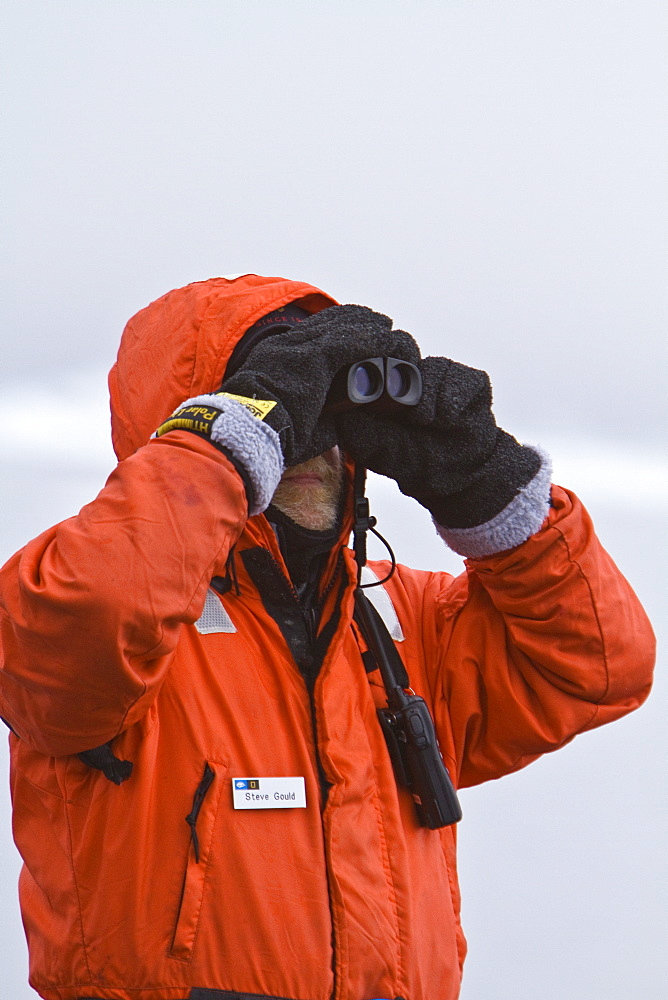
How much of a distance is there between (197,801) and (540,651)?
43 centimetres

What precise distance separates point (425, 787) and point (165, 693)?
29 centimetres

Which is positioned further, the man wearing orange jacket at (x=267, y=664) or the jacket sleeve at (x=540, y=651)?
the jacket sleeve at (x=540, y=651)

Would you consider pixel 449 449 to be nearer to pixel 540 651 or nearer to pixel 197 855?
pixel 540 651

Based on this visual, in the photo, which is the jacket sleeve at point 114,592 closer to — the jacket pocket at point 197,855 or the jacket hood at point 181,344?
the jacket pocket at point 197,855

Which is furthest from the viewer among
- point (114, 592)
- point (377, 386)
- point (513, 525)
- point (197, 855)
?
point (513, 525)

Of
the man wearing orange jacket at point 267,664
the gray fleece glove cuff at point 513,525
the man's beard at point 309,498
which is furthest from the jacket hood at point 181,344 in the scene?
the gray fleece glove cuff at point 513,525

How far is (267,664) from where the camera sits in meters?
1.19

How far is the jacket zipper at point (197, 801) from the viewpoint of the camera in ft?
3.49

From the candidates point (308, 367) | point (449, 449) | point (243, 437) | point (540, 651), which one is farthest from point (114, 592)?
point (540, 651)

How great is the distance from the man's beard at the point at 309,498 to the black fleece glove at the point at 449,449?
0.27ft

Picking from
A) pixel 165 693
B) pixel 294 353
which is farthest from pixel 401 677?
pixel 294 353

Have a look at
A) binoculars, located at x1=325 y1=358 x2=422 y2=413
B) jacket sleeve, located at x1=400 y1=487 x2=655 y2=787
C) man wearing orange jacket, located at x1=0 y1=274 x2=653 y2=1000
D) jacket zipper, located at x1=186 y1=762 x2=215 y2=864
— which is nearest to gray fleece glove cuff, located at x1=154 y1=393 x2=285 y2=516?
man wearing orange jacket, located at x1=0 y1=274 x2=653 y2=1000

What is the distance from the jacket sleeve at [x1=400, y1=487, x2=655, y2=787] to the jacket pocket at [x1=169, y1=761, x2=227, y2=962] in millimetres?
335

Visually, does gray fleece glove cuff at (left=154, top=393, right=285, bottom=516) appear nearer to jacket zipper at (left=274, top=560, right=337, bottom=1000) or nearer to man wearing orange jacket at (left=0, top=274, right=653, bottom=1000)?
man wearing orange jacket at (left=0, top=274, right=653, bottom=1000)
